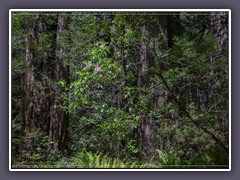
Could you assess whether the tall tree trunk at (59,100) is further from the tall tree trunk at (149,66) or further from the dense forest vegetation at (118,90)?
the tall tree trunk at (149,66)

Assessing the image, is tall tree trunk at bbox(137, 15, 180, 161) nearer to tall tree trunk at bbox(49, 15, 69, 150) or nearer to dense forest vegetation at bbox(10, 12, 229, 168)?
dense forest vegetation at bbox(10, 12, 229, 168)

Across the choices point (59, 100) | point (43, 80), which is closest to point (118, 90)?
point (59, 100)

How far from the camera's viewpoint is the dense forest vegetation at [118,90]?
274 centimetres

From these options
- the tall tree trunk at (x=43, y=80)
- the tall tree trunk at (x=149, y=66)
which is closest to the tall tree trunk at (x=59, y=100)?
the tall tree trunk at (x=43, y=80)

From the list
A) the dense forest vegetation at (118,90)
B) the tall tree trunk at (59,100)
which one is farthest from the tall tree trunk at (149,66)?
the tall tree trunk at (59,100)

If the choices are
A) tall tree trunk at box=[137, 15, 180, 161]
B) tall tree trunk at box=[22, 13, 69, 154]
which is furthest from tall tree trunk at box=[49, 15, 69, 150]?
tall tree trunk at box=[137, 15, 180, 161]

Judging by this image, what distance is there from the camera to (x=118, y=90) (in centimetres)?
281

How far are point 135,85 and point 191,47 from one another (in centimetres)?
77

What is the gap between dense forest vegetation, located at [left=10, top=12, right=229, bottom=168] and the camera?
2736 millimetres

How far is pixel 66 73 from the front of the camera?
278 cm

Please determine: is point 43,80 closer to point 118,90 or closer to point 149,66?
point 118,90

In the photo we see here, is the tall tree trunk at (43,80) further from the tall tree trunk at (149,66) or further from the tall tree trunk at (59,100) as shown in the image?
the tall tree trunk at (149,66)

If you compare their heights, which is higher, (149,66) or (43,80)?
(149,66)
